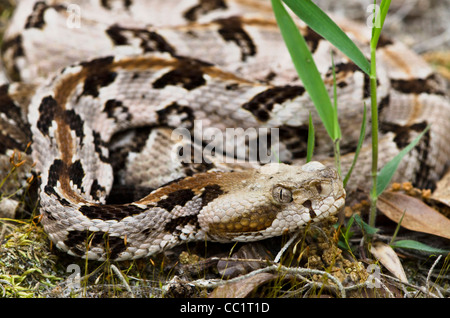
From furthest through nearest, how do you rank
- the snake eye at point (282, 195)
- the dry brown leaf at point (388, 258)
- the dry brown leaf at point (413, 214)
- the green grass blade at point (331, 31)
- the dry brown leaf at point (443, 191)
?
the dry brown leaf at point (443, 191) → the dry brown leaf at point (413, 214) → the dry brown leaf at point (388, 258) → the snake eye at point (282, 195) → the green grass blade at point (331, 31)

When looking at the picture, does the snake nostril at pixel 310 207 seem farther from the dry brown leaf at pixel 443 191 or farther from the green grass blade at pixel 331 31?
the dry brown leaf at pixel 443 191

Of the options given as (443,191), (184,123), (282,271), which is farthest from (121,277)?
(443,191)

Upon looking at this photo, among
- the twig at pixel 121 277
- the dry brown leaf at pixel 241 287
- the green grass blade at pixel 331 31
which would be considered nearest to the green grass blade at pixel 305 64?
the green grass blade at pixel 331 31

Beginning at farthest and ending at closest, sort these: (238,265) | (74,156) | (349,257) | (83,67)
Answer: (83,67) → (74,156) → (349,257) → (238,265)

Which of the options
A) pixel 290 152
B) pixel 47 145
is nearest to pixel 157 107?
pixel 47 145

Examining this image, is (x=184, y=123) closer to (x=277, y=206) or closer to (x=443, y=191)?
(x=277, y=206)

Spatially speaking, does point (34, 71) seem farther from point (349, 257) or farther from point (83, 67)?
point (349, 257)
